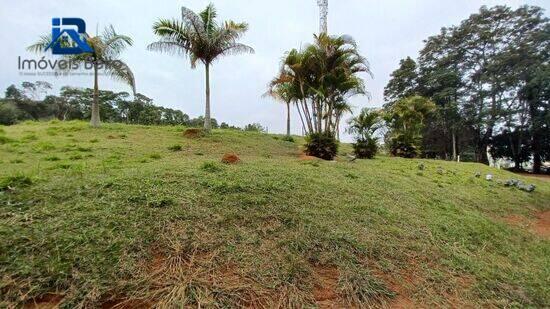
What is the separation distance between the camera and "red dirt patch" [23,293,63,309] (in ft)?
6.32

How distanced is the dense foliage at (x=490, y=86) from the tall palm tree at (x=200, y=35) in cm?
1443

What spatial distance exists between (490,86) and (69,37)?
2768cm

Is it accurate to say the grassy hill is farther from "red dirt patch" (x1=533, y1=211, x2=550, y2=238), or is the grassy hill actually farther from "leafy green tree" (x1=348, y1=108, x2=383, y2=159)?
"leafy green tree" (x1=348, y1=108, x2=383, y2=159)

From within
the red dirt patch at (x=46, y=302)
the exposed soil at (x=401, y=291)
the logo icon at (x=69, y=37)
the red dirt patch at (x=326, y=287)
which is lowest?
the exposed soil at (x=401, y=291)

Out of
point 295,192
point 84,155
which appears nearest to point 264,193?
point 295,192

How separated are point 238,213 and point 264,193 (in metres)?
0.76

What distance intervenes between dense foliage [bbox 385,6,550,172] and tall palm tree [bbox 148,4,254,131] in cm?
1443

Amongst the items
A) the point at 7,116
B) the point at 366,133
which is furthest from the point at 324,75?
the point at 7,116

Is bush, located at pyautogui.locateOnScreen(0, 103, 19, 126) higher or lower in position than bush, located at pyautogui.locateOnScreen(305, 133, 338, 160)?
higher

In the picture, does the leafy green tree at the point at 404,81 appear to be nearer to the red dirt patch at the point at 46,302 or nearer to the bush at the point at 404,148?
the bush at the point at 404,148

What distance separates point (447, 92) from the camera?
2441 cm

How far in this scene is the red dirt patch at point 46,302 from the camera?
193cm

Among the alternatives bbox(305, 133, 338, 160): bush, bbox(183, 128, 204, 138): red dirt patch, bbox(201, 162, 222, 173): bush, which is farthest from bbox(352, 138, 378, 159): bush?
bbox(201, 162, 222, 173): bush

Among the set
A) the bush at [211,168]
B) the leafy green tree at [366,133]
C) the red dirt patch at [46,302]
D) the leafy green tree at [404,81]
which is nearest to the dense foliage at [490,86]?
the leafy green tree at [404,81]
